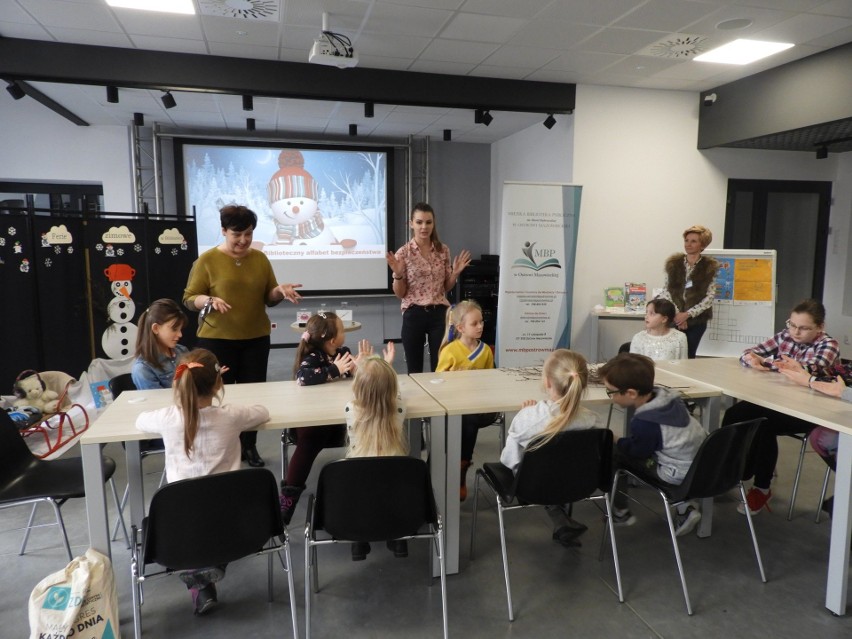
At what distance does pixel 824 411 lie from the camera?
7.44 ft

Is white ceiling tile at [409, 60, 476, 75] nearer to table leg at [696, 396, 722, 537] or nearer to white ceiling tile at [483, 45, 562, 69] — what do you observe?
white ceiling tile at [483, 45, 562, 69]

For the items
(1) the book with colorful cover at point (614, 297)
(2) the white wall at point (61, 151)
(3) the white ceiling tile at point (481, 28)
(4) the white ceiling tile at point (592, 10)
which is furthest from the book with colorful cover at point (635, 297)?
(2) the white wall at point (61, 151)

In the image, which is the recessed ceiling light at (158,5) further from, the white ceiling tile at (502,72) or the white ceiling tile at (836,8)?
the white ceiling tile at (836,8)

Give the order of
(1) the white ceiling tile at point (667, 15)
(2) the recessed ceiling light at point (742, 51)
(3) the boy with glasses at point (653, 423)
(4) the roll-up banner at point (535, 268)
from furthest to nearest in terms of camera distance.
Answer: (4) the roll-up banner at point (535, 268) < (2) the recessed ceiling light at point (742, 51) < (1) the white ceiling tile at point (667, 15) < (3) the boy with glasses at point (653, 423)

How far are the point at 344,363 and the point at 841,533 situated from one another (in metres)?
2.14

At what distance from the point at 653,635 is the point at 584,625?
238 mm

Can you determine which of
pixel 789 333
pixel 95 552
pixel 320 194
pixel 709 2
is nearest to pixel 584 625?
pixel 95 552

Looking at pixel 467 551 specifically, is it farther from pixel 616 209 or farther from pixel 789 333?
pixel 616 209

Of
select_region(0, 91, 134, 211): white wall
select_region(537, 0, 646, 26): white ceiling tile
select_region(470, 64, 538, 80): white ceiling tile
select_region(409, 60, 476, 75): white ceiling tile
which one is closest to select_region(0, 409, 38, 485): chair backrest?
select_region(537, 0, 646, 26): white ceiling tile

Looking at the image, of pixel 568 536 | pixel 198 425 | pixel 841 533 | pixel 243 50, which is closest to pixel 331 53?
pixel 243 50

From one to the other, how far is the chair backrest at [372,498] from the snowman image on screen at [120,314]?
3.54 m

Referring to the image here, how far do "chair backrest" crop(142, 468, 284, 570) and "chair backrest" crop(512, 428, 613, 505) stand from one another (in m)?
0.90

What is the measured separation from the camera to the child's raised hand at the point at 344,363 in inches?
108

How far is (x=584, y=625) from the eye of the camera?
6.83 ft
